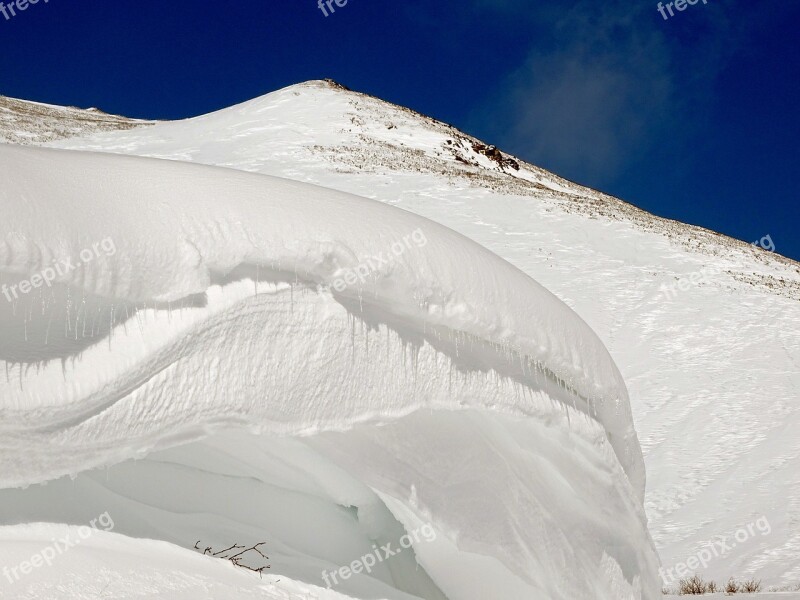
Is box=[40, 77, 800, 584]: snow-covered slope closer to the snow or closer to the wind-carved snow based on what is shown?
the wind-carved snow

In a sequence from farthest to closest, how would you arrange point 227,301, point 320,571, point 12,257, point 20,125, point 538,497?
point 20,125
point 538,497
point 320,571
point 227,301
point 12,257

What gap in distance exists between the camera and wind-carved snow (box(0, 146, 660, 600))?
87.0 inches

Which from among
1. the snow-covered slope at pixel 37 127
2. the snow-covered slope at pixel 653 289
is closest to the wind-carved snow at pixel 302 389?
the snow-covered slope at pixel 653 289

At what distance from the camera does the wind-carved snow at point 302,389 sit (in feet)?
7.25

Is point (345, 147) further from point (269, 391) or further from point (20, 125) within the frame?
point (269, 391)

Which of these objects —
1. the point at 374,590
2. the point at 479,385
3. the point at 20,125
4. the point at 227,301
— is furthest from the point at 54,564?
the point at 20,125

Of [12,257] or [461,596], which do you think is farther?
[461,596]

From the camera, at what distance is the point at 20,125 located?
2616 cm

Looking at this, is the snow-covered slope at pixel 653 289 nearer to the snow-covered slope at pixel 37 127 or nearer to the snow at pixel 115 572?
the snow-covered slope at pixel 37 127

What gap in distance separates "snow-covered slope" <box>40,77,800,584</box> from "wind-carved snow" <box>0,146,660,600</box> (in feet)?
14.8

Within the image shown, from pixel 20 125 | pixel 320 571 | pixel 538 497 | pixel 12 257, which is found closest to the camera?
pixel 12 257

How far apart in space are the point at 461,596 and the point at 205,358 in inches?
68.0

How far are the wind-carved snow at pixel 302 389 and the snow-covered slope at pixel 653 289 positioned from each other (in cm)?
450

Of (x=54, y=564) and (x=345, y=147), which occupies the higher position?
(x=345, y=147)
